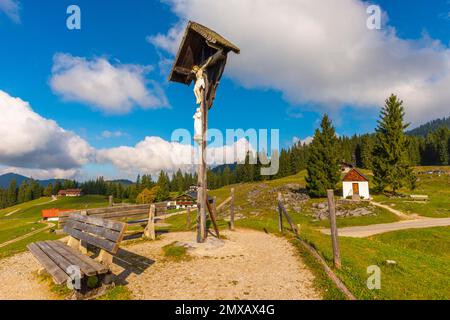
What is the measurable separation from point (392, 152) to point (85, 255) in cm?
4853

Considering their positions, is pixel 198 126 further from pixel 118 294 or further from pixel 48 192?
pixel 48 192

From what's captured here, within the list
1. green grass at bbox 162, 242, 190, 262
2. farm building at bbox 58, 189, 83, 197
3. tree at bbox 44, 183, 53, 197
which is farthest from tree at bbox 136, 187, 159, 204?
tree at bbox 44, 183, 53, 197

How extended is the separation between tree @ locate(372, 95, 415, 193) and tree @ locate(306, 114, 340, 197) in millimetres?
6717

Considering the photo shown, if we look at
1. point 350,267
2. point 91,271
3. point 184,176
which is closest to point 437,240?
point 350,267

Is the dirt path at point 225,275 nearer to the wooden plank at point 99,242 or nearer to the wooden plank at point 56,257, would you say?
the wooden plank at point 99,242

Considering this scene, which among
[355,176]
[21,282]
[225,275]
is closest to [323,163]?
[355,176]

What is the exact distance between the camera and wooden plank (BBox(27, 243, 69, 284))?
5.08 m

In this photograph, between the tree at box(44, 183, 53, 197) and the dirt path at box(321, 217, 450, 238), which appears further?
the tree at box(44, 183, 53, 197)

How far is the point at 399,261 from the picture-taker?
9.01 metres

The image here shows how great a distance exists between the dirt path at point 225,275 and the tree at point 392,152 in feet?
136

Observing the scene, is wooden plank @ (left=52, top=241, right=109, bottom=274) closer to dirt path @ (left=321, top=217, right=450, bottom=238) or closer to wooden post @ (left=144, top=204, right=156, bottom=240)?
wooden post @ (left=144, top=204, right=156, bottom=240)

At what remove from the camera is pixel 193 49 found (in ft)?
35.1

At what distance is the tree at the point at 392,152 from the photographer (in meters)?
42.4
